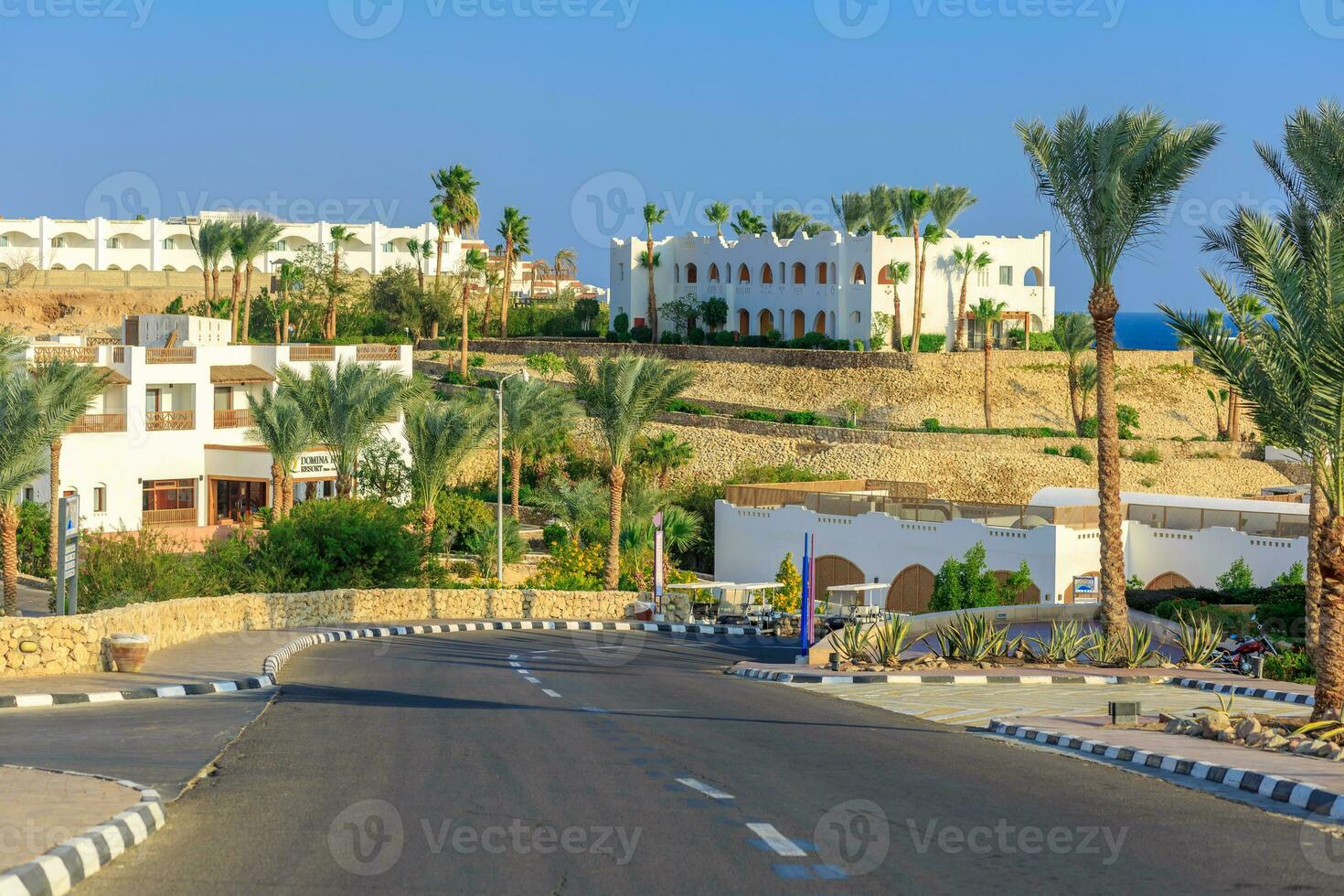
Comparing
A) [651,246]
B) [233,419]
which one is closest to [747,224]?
[651,246]

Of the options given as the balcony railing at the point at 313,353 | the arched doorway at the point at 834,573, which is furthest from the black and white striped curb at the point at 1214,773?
the balcony railing at the point at 313,353

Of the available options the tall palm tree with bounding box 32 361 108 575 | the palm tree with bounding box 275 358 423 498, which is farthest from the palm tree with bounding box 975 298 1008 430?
the tall palm tree with bounding box 32 361 108 575

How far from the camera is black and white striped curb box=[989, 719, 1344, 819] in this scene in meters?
10.8

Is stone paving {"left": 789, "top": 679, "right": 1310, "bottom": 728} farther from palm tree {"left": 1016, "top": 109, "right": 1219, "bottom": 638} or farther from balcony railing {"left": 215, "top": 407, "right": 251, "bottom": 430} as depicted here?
balcony railing {"left": 215, "top": 407, "right": 251, "bottom": 430}

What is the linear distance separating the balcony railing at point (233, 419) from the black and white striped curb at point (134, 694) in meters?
37.2

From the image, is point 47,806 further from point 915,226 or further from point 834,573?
point 915,226

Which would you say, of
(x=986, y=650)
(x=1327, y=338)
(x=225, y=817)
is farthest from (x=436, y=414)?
(x=225, y=817)

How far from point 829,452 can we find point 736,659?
45846mm

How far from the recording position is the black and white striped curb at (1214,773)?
1080 cm

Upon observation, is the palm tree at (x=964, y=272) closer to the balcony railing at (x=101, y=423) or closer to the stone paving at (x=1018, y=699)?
the balcony railing at (x=101, y=423)

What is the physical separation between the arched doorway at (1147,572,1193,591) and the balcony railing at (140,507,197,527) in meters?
34.6

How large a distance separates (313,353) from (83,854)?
176 ft

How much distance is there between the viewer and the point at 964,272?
90.6 metres

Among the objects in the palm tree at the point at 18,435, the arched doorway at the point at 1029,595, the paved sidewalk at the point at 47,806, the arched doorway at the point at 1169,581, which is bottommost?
the arched doorway at the point at 1029,595
